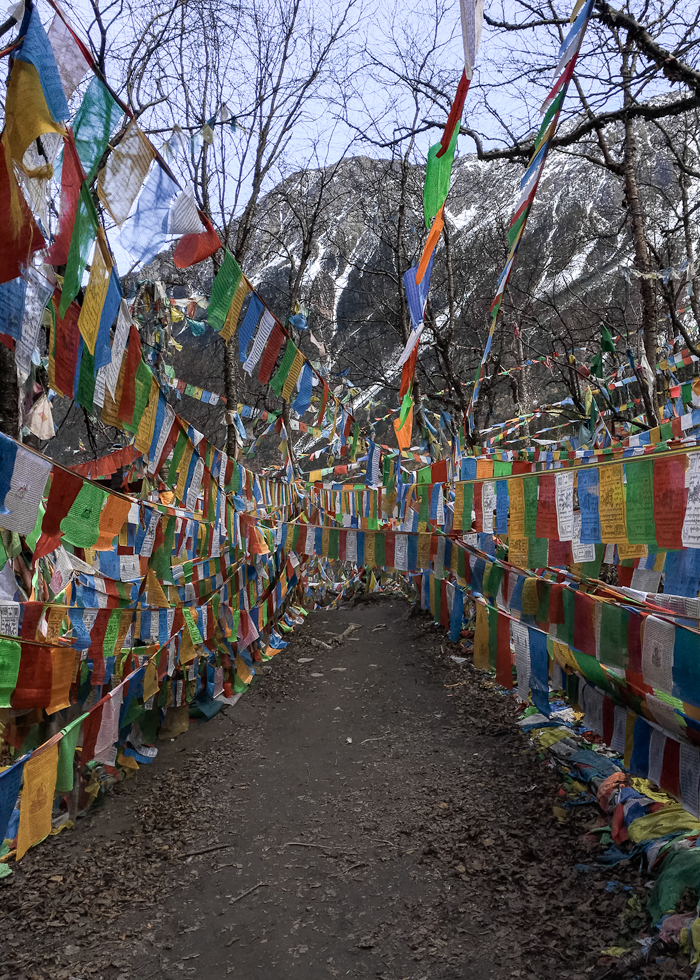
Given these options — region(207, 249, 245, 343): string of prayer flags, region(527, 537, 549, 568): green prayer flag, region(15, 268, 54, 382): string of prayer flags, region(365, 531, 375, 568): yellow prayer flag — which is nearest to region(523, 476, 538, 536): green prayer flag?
region(527, 537, 549, 568): green prayer flag

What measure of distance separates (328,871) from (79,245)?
15.1ft

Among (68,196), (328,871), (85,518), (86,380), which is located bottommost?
(328,871)

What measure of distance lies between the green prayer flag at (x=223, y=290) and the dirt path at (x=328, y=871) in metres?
4.36

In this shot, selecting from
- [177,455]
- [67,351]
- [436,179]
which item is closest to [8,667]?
[67,351]

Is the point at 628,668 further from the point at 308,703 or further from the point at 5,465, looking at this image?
the point at 308,703

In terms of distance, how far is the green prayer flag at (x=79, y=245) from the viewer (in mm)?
3164

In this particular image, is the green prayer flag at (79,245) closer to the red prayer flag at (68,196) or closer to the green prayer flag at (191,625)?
the red prayer flag at (68,196)

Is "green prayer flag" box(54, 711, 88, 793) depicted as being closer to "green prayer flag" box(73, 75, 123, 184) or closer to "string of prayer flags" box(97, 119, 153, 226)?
"string of prayer flags" box(97, 119, 153, 226)

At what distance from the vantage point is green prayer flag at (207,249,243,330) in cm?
496

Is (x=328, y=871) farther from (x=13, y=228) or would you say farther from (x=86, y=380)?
(x=13, y=228)

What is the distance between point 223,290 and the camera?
5066 mm

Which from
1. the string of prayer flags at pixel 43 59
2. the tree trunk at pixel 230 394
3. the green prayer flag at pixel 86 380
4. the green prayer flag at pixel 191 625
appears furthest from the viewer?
the tree trunk at pixel 230 394

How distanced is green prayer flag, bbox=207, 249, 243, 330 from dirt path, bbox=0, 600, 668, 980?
4361mm

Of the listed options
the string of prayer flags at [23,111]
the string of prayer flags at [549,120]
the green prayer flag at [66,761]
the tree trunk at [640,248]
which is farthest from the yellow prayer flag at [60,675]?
the tree trunk at [640,248]
